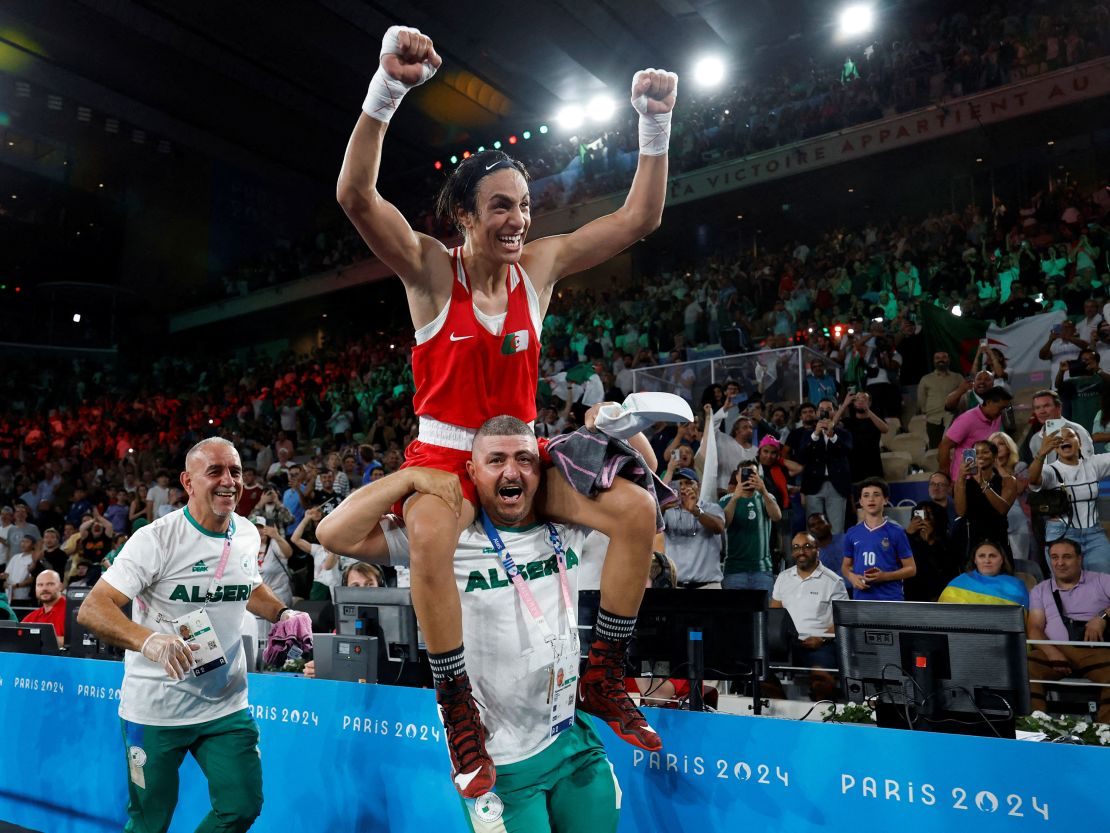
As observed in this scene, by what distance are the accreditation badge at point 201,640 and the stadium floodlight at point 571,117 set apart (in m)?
17.5

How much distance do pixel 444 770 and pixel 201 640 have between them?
3.71ft

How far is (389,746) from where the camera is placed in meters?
4.20

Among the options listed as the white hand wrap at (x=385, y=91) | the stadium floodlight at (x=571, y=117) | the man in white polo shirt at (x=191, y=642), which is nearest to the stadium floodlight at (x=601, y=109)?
the stadium floodlight at (x=571, y=117)

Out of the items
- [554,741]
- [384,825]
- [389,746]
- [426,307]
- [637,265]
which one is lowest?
[384,825]

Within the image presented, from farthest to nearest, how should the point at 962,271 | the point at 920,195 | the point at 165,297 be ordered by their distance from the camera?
the point at 165,297 < the point at 920,195 < the point at 962,271

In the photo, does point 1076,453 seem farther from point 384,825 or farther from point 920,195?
point 920,195

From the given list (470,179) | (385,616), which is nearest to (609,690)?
(470,179)

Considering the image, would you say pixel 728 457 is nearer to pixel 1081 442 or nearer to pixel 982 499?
pixel 982 499

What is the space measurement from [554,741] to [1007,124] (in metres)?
15.4

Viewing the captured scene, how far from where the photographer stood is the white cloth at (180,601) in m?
3.95

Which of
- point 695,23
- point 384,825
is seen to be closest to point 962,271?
point 695,23

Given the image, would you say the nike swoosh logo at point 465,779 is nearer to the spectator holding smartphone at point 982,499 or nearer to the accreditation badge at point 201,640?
the accreditation badge at point 201,640

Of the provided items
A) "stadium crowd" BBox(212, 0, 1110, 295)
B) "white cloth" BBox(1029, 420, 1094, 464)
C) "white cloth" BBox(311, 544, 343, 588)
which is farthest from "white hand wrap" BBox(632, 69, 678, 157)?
"stadium crowd" BBox(212, 0, 1110, 295)

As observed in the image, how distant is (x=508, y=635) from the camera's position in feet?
8.46
